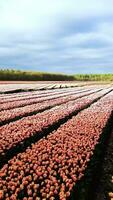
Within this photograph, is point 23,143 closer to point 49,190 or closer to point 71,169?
point 71,169

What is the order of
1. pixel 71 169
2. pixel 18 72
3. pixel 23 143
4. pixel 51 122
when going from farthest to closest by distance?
pixel 18 72 → pixel 51 122 → pixel 23 143 → pixel 71 169

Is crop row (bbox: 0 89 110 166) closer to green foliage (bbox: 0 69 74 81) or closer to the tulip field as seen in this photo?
the tulip field

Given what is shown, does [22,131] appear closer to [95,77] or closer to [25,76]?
[25,76]

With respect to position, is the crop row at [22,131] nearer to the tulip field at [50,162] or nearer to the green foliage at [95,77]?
the tulip field at [50,162]

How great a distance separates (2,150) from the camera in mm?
8141

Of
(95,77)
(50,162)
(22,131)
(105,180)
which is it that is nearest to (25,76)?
(95,77)

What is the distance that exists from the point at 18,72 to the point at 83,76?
41.6 m

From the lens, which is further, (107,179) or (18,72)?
(18,72)

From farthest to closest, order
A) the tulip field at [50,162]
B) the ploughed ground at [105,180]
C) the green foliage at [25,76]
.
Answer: the green foliage at [25,76], the ploughed ground at [105,180], the tulip field at [50,162]

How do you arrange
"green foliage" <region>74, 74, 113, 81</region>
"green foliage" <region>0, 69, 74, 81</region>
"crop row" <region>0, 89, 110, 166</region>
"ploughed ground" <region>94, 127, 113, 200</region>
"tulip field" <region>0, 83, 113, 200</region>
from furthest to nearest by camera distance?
"green foliage" <region>74, 74, 113, 81</region>, "green foliage" <region>0, 69, 74, 81</region>, "crop row" <region>0, 89, 110, 166</region>, "ploughed ground" <region>94, 127, 113, 200</region>, "tulip field" <region>0, 83, 113, 200</region>

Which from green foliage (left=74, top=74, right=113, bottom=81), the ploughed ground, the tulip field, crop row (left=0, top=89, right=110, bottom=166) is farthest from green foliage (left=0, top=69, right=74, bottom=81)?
the ploughed ground

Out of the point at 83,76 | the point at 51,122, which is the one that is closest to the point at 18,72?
the point at 83,76

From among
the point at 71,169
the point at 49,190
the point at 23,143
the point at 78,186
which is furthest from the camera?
the point at 23,143

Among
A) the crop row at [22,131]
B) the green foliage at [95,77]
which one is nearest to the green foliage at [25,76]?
the green foliage at [95,77]
